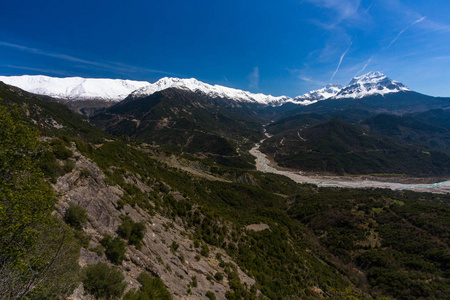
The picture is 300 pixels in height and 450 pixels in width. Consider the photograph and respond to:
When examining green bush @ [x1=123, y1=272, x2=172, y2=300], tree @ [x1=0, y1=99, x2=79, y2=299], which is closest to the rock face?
green bush @ [x1=123, y1=272, x2=172, y2=300]

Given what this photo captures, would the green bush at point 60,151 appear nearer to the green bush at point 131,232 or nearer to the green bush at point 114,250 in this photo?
the green bush at point 131,232

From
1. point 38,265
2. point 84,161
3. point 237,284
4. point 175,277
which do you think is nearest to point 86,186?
point 84,161

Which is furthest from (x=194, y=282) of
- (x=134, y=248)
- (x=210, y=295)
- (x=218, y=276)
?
(x=134, y=248)

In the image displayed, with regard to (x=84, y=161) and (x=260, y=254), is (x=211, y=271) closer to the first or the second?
(x=260, y=254)

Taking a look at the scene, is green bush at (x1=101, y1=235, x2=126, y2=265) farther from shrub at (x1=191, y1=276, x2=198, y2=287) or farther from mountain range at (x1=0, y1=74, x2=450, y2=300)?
shrub at (x1=191, y1=276, x2=198, y2=287)

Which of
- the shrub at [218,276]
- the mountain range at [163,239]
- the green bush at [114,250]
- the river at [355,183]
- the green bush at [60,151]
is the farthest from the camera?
the river at [355,183]

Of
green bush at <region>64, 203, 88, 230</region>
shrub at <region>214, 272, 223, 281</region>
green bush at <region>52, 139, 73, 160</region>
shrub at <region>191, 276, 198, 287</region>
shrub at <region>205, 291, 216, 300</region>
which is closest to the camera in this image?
green bush at <region>64, 203, 88, 230</region>

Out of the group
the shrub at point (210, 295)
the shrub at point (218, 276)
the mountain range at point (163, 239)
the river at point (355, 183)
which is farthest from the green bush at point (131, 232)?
the river at point (355, 183)
